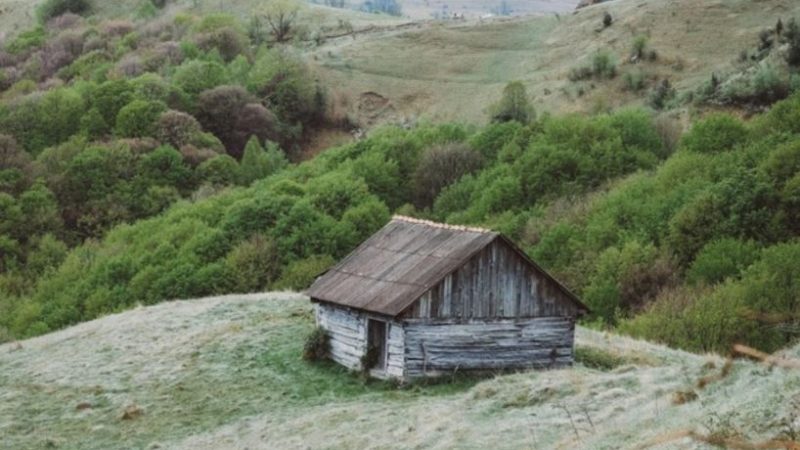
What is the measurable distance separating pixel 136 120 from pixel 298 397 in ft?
219

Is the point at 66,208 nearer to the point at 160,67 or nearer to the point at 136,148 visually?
the point at 136,148

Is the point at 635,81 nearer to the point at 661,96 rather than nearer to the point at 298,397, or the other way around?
the point at 661,96

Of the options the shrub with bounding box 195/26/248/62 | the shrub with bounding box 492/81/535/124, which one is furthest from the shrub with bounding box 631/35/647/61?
the shrub with bounding box 195/26/248/62

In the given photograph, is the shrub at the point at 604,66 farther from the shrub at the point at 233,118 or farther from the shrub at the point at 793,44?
the shrub at the point at 233,118

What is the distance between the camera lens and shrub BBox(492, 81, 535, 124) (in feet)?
279

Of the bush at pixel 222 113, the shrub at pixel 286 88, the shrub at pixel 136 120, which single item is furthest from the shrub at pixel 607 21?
the shrub at pixel 136 120

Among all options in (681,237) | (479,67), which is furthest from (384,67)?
(681,237)

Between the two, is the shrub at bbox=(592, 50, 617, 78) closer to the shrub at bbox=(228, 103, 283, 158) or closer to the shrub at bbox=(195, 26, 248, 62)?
the shrub at bbox=(228, 103, 283, 158)

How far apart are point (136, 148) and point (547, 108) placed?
109 feet

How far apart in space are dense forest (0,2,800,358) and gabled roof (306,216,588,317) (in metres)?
13.9

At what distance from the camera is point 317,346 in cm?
3409

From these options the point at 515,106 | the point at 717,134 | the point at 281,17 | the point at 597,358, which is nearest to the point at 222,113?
the point at 281,17

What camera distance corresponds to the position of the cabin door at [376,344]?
32.5 metres

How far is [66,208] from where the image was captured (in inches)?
3317
